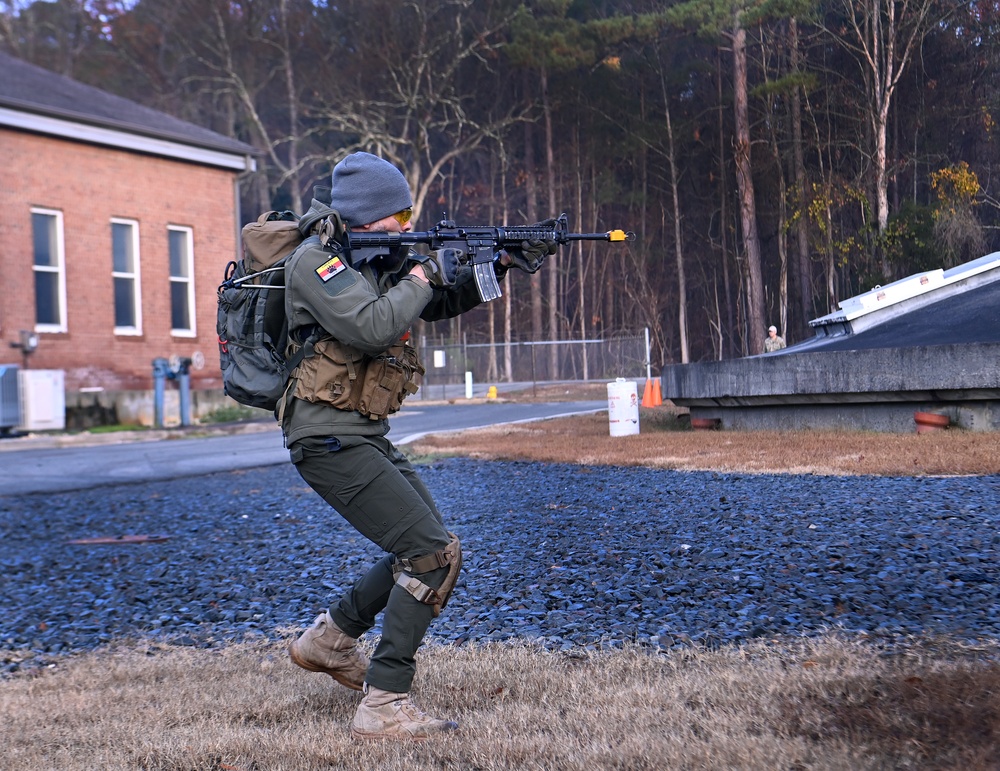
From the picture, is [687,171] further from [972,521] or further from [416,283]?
[416,283]

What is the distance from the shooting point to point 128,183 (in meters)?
23.9

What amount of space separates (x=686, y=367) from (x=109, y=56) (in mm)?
32888

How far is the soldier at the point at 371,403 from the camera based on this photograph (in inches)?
138

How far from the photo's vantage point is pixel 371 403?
3.64 metres

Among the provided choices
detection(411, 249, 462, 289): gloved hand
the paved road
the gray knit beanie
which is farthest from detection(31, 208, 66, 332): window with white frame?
detection(411, 249, 462, 289): gloved hand

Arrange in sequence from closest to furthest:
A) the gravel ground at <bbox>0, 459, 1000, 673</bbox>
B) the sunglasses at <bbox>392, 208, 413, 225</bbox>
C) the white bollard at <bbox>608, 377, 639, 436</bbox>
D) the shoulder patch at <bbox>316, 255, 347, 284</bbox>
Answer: the shoulder patch at <bbox>316, 255, 347, 284</bbox> < the sunglasses at <bbox>392, 208, 413, 225</bbox> < the gravel ground at <bbox>0, 459, 1000, 673</bbox> < the white bollard at <bbox>608, 377, 639, 436</bbox>

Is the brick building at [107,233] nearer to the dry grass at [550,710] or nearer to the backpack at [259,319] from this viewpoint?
the dry grass at [550,710]

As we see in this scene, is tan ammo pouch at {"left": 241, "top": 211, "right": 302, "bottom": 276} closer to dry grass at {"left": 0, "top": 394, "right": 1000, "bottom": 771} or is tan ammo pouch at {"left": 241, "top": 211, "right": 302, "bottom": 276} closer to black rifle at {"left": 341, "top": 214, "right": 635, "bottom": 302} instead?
black rifle at {"left": 341, "top": 214, "right": 635, "bottom": 302}

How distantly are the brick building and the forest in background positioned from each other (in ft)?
26.5

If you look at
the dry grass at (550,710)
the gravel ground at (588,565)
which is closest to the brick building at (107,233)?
the gravel ground at (588,565)

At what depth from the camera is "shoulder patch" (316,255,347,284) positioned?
3.49 metres

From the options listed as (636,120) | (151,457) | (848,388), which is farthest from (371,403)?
(636,120)

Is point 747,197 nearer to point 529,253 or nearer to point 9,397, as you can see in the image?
point 9,397

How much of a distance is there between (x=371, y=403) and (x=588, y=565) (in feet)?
9.62
